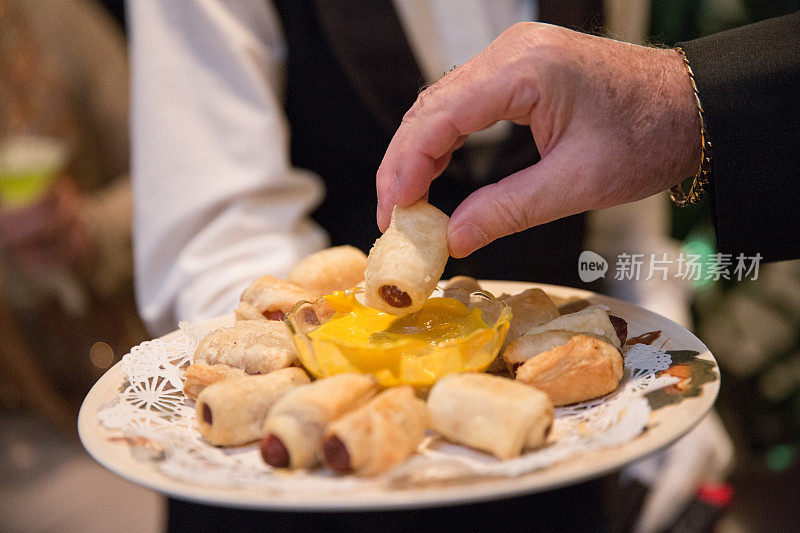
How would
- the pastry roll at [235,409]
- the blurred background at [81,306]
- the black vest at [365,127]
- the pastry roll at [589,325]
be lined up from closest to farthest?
the pastry roll at [235,409], the pastry roll at [589,325], the black vest at [365,127], the blurred background at [81,306]

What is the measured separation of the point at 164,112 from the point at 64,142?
3.05ft

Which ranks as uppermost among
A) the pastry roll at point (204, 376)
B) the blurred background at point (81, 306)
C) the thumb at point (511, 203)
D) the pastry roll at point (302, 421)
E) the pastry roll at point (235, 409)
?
the thumb at point (511, 203)

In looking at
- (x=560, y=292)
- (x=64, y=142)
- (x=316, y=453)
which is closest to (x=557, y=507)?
(x=560, y=292)

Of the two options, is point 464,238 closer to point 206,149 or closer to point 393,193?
point 393,193

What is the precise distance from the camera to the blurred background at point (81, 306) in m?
1.77

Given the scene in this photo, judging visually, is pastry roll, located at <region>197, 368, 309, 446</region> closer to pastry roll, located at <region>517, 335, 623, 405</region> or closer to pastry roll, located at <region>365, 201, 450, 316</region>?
pastry roll, located at <region>365, 201, 450, 316</region>

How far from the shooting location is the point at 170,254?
1.51 metres

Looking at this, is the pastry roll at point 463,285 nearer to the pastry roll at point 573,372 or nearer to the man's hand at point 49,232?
the pastry roll at point 573,372

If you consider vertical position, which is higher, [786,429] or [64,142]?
[64,142]

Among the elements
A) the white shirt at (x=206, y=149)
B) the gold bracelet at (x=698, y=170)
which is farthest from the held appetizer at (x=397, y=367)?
the white shirt at (x=206, y=149)

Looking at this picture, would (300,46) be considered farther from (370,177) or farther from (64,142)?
(64,142)

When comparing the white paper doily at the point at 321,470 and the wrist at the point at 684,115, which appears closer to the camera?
the white paper doily at the point at 321,470

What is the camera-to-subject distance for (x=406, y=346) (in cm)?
75

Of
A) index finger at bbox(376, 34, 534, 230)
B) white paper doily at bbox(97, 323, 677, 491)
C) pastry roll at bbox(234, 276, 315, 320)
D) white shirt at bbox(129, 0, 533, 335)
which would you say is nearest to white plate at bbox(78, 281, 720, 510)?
white paper doily at bbox(97, 323, 677, 491)
